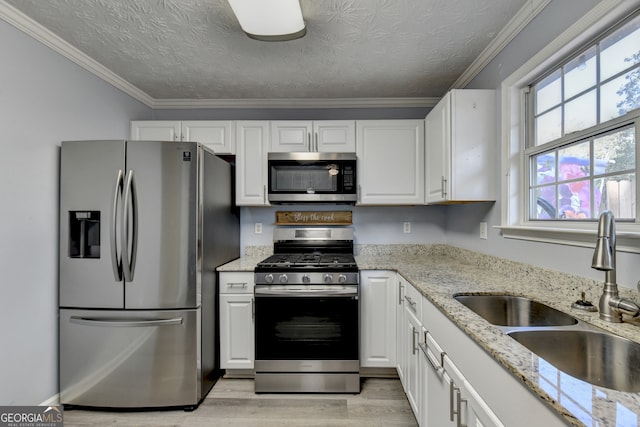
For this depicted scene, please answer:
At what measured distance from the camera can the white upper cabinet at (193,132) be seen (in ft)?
8.55

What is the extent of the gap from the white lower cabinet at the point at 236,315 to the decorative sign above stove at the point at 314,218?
2.49 feet

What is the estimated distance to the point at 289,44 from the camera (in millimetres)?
1930

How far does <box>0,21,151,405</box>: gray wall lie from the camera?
164 centimetres

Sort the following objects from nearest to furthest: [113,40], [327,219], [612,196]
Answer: [612,196]
[113,40]
[327,219]

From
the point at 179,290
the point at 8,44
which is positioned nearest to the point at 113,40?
the point at 8,44

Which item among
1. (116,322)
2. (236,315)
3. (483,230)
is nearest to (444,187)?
(483,230)

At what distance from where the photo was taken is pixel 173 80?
8.07 ft

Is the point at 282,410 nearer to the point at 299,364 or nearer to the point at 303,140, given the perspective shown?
the point at 299,364

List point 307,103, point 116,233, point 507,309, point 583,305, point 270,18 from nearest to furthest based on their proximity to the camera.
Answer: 1. point 583,305
2. point 507,309
3. point 270,18
4. point 116,233
5. point 307,103

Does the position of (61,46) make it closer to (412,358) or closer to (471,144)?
(471,144)

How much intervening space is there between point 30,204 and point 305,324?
1.89 metres

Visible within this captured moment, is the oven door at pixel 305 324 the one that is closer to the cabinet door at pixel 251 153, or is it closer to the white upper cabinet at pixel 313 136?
the cabinet door at pixel 251 153

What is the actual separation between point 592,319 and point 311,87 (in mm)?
2385

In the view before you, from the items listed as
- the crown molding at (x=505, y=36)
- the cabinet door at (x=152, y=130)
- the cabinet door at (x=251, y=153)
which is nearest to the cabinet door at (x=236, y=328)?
the cabinet door at (x=251, y=153)
